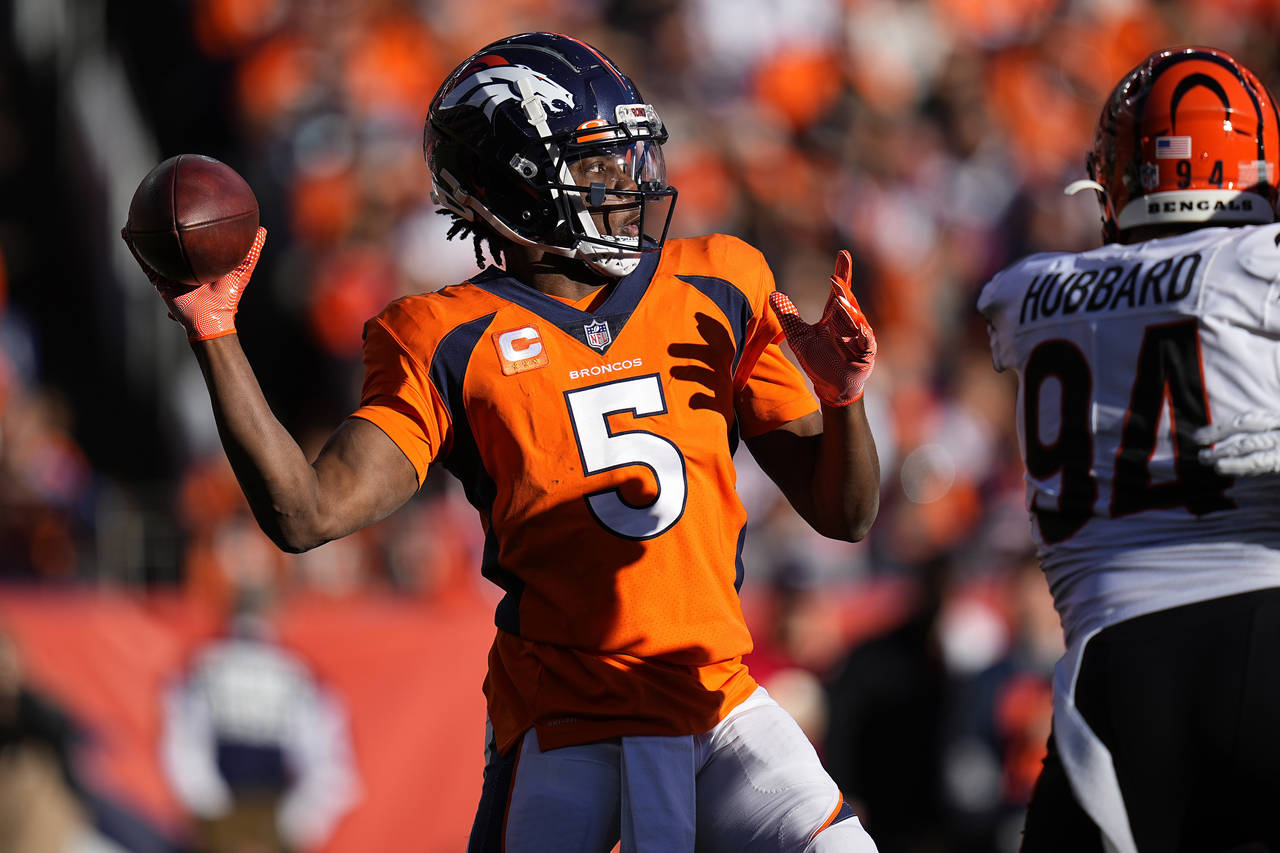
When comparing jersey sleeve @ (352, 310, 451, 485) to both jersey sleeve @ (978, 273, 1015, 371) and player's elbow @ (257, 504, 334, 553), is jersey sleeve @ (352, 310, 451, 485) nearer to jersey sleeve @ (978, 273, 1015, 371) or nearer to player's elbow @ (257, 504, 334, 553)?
player's elbow @ (257, 504, 334, 553)

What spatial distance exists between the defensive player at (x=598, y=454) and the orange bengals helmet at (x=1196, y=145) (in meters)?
0.66

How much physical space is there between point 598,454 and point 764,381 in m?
0.45

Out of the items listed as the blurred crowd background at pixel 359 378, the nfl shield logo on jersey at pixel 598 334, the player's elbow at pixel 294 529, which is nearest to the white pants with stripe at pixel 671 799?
the player's elbow at pixel 294 529

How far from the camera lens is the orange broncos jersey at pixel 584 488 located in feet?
9.41

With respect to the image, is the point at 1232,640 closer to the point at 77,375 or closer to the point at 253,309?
the point at 253,309

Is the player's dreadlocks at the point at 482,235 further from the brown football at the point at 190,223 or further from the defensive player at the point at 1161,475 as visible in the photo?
the defensive player at the point at 1161,475

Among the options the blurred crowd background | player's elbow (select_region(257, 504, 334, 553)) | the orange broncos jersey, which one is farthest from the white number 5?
the blurred crowd background

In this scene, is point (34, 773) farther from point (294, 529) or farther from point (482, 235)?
point (294, 529)

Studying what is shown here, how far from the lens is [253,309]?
918cm

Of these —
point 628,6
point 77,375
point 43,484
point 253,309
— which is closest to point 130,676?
point 43,484

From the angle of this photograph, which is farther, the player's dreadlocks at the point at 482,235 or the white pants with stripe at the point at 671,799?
the player's dreadlocks at the point at 482,235

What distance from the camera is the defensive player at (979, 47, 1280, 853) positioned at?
2.68 m

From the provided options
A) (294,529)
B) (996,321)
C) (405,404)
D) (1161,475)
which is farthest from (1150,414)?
(294,529)

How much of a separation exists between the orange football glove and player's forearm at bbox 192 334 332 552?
3.17ft
